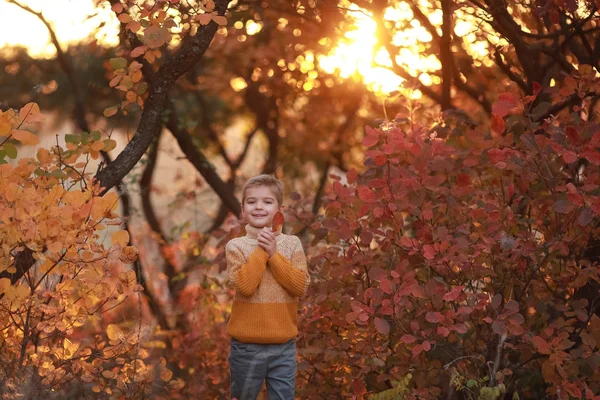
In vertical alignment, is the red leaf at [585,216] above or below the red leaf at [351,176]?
above

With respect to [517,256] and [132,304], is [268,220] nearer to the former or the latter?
[517,256]

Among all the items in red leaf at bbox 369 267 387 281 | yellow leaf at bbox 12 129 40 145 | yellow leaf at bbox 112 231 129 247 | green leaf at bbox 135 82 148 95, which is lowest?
red leaf at bbox 369 267 387 281

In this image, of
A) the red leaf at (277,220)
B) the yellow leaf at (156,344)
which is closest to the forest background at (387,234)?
the yellow leaf at (156,344)

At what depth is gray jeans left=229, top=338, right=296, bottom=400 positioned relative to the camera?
12.4ft

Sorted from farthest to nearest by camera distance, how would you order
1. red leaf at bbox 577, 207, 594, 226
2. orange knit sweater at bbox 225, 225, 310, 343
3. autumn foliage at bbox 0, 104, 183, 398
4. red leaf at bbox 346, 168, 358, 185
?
red leaf at bbox 346, 168, 358, 185 < red leaf at bbox 577, 207, 594, 226 < orange knit sweater at bbox 225, 225, 310, 343 < autumn foliage at bbox 0, 104, 183, 398

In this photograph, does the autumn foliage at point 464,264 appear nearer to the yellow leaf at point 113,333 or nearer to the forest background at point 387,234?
the forest background at point 387,234

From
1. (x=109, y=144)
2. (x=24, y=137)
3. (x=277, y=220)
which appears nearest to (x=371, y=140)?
(x=277, y=220)

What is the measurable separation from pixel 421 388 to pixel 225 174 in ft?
21.7

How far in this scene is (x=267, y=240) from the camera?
12.0ft

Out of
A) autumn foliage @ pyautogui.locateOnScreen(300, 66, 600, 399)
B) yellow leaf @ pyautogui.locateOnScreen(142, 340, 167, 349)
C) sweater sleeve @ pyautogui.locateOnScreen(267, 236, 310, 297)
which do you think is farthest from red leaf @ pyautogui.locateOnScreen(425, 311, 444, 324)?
yellow leaf @ pyautogui.locateOnScreen(142, 340, 167, 349)

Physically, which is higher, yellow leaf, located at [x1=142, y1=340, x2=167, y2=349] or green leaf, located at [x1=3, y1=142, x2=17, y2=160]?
green leaf, located at [x1=3, y1=142, x2=17, y2=160]

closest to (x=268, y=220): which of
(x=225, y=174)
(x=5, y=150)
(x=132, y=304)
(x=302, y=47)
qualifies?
(x=5, y=150)

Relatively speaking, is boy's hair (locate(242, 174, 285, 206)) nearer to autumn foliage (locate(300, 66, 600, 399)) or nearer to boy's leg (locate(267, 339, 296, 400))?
autumn foliage (locate(300, 66, 600, 399))

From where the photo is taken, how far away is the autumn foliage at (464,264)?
406cm
